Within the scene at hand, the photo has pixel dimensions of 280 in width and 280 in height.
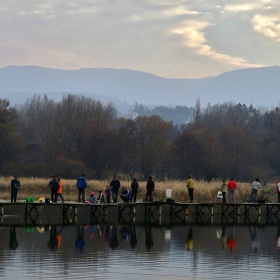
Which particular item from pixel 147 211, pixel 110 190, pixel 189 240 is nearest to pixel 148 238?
pixel 189 240

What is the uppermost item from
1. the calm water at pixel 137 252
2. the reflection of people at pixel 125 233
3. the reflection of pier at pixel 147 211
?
the reflection of pier at pixel 147 211

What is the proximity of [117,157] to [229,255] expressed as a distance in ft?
208

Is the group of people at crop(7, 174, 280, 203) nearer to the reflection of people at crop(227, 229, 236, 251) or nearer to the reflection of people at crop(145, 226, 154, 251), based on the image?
the reflection of people at crop(145, 226, 154, 251)

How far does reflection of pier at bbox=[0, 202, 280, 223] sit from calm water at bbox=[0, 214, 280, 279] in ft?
16.2

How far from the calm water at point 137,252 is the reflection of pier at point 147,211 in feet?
16.2

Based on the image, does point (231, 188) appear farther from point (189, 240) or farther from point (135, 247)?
point (135, 247)

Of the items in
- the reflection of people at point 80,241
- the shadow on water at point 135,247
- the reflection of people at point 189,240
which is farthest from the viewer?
the reflection of people at point 189,240

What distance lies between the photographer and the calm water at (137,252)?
65.6 ft

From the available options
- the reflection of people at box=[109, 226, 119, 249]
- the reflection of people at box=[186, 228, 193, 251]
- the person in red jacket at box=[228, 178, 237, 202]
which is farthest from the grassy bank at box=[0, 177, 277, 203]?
the reflection of people at box=[109, 226, 119, 249]

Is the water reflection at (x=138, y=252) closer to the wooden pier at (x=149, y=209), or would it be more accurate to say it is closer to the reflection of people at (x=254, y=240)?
the reflection of people at (x=254, y=240)

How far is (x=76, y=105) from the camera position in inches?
3844

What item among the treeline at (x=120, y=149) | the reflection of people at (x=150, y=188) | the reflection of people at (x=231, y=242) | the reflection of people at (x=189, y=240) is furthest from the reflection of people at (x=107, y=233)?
the treeline at (x=120, y=149)

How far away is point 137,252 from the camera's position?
24.5 m

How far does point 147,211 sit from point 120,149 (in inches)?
1758
